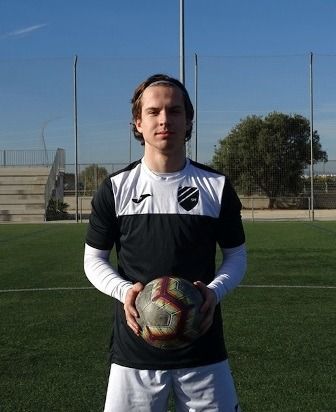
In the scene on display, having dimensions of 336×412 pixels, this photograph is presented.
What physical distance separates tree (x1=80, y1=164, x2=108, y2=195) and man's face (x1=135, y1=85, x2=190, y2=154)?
92.1 ft

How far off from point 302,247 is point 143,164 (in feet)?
40.4

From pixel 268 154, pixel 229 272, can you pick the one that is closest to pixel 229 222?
pixel 229 272

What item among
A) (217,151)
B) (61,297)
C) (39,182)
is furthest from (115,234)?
(217,151)

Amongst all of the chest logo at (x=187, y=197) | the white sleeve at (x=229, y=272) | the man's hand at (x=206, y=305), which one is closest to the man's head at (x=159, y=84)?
the chest logo at (x=187, y=197)

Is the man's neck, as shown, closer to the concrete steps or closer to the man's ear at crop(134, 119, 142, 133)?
the man's ear at crop(134, 119, 142, 133)

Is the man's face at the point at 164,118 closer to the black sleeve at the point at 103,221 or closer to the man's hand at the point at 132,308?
the black sleeve at the point at 103,221

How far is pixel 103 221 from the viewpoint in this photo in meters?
2.35

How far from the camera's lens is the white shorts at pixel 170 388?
7.20 ft

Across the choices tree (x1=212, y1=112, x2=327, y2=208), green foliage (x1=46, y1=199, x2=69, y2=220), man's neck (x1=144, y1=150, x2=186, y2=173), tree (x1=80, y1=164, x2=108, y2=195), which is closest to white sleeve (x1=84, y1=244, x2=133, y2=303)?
man's neck (x1=144, y1=150, x2=186, y2=173)

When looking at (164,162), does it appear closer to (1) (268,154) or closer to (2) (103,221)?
(2) (103,221)

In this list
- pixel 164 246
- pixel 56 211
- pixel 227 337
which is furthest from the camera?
pixel 56 211

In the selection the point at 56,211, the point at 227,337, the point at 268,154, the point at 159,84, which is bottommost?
the point at 227,337

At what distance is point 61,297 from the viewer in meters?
8.06

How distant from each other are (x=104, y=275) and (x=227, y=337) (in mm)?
3729
